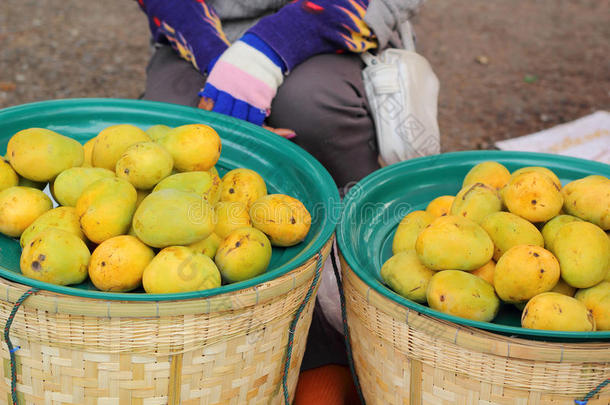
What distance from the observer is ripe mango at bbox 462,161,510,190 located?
143cm

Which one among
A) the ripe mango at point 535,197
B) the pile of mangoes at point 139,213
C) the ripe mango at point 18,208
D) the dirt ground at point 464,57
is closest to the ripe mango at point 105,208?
the pile of mangoes at point 139,213

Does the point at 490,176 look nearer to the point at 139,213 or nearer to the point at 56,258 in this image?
the point at 139,213

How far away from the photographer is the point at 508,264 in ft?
3.81

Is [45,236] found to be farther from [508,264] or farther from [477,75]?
[477,75]

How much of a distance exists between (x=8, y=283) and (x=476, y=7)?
15.4ft

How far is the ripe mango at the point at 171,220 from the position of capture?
1116 millimetres

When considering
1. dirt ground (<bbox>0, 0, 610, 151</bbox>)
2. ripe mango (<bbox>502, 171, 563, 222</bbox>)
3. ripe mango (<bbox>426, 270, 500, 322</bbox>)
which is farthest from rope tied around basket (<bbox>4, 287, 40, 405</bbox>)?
dirt ground (<bbox>0, 0, 610, 151</bbox>)

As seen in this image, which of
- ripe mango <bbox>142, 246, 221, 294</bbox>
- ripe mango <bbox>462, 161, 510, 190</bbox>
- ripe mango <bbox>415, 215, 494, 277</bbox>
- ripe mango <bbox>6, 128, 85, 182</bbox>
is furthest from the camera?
ripe mango <bbox>462, 161, 510, 190</bbox>

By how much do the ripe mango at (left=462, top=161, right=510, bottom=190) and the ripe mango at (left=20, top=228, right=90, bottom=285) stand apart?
0.84m

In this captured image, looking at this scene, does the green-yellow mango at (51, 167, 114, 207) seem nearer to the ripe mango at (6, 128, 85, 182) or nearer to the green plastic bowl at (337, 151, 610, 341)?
the ripe mango at (6, 128, 85, 182)

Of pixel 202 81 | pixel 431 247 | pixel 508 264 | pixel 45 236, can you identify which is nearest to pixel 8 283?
pixel 45 236

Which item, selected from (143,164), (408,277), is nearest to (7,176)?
(143,164)

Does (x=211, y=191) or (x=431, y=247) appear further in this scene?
(x=211, y=191)

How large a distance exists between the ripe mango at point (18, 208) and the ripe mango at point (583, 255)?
1020 mm
